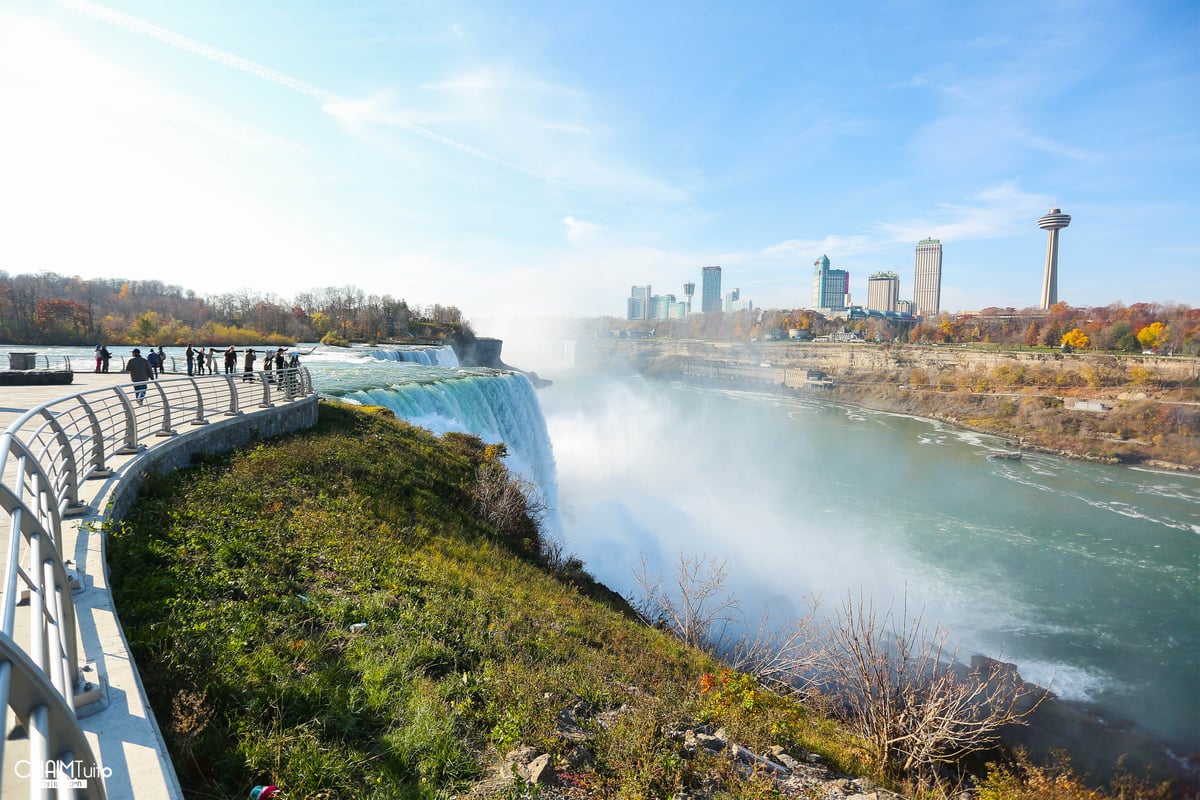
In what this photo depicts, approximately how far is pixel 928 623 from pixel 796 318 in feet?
521

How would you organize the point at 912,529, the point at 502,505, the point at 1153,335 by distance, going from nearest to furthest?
the point at 502,505
the point at 912,529
the point at 1153,335

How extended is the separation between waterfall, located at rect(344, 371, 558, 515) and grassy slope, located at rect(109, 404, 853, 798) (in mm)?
11658

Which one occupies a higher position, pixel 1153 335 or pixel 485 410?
pixel 1153 335

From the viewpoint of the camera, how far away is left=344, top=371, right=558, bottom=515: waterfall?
23953 millimetres

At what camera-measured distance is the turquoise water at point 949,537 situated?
21.6m

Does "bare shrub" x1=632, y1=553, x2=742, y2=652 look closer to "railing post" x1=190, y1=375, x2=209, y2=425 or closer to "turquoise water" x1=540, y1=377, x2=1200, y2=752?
"turquoise water" x1=540, y1=377, x2=1200, y2=752

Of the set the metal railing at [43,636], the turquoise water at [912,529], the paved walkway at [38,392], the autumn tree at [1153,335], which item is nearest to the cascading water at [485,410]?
the turquoise water at [912,529]

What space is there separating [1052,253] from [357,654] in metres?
215

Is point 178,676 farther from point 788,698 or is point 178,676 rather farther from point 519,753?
point 788,698

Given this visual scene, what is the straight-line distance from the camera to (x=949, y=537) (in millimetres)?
32844

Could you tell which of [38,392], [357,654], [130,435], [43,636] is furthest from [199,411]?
[43,636]

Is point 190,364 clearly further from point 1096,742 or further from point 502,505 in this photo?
point 1096,742

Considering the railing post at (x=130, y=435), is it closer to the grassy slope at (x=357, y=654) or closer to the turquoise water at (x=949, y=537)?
the grassy slope at (x=357, y=654)

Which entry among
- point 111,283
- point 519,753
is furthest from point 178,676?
point 111,283
